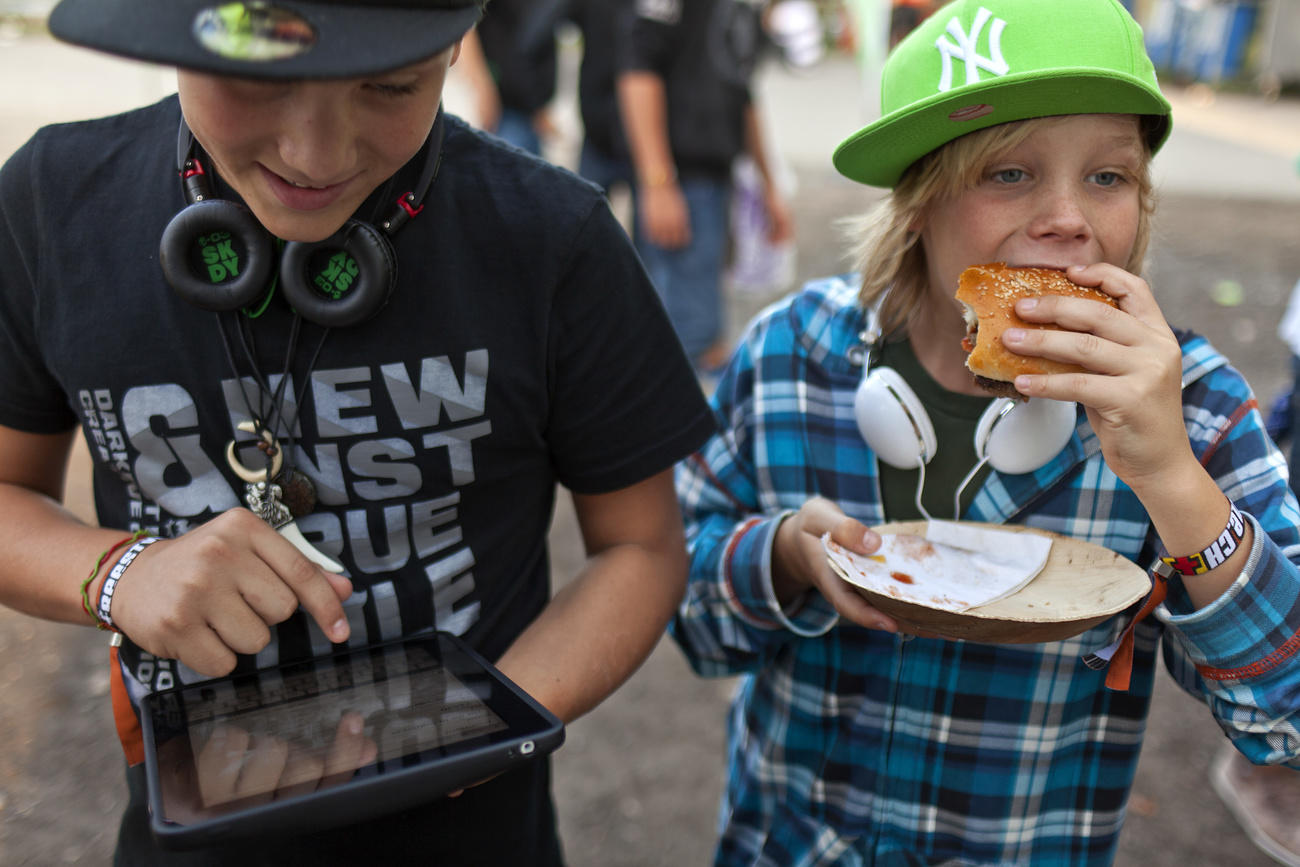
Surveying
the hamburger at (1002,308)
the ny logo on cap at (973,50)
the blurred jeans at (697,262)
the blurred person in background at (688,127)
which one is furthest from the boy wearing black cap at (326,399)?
the blurred jeans at (697,262)

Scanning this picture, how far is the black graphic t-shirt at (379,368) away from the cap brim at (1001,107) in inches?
18.8

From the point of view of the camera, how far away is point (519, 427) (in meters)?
1.60

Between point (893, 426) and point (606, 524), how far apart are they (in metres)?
0.48

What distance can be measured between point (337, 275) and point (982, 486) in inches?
41.7

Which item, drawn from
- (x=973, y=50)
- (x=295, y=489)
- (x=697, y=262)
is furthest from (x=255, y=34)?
(x=697, y=262)

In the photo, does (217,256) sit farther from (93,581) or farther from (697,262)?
(697,262)

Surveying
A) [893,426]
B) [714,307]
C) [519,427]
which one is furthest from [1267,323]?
[519,427]

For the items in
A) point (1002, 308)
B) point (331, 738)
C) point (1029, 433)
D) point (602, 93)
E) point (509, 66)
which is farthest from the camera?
point (509, 66)

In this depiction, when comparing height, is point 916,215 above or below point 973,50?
below

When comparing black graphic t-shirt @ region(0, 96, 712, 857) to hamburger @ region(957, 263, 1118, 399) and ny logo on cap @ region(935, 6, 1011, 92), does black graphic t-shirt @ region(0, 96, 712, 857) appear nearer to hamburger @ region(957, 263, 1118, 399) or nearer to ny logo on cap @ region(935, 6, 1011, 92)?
hamburger @ region(957, 263, 1118, 399)

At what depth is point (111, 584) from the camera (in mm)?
1432

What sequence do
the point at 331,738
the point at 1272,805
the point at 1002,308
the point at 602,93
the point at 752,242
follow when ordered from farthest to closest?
1. the point at 752,242
2. the point at 602,93
3. the point at 1272,805
4. the point at 1002,308
5. the point at 331,738

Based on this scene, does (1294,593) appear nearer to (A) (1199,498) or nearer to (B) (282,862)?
(A) (1199,498)

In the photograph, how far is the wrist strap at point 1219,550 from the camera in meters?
1.50
